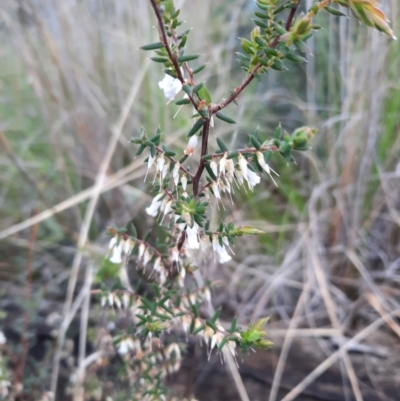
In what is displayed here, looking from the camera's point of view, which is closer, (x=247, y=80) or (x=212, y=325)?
(x=247, y=80)

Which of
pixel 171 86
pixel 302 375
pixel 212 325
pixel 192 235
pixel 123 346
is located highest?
pixel 171 86

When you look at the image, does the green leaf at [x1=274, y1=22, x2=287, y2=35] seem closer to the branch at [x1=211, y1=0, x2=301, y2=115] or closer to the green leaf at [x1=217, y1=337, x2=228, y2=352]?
the branch at [x1=211, y1=0, x2=301, y2=115]

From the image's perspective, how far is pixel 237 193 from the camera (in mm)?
1648

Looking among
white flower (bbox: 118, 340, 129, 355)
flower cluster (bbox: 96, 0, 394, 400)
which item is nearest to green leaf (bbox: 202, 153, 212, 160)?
flower cluster (bbox: 96, 0, 394, 400)

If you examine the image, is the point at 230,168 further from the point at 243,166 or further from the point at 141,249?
the point at 141,249

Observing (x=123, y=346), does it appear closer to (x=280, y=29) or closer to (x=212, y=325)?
(x=212, y=325)

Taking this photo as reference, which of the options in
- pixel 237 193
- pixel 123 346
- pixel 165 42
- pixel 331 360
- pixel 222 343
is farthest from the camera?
pixel 237 193

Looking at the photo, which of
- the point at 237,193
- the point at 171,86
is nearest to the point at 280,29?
the point at 171,86

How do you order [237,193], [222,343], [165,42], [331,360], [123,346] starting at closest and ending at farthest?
[165,42] < [222,343] < [123,346] < [331,360] < [237,193]

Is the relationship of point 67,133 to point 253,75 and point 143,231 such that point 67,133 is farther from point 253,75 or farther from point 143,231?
point 253,75

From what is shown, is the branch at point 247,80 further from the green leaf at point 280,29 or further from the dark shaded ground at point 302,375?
the dark shaded ground at point 302,375

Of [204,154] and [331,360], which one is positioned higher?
[204,154]

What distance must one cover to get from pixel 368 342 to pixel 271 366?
27cm

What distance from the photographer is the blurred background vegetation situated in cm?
131
